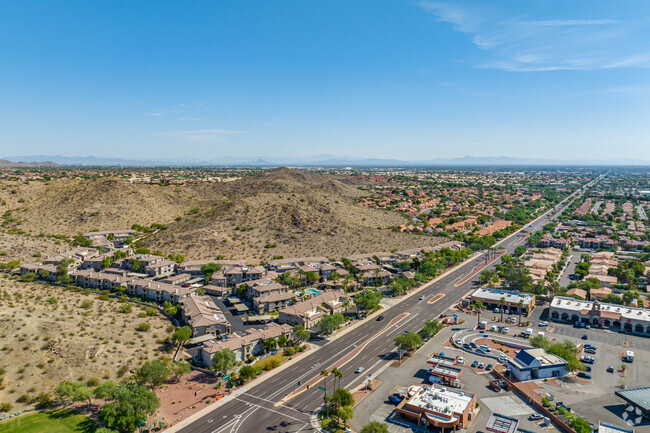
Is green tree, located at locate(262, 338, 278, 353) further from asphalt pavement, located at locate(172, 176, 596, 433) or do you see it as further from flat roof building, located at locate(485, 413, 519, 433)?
flat roof building, located at locate(485, 413, 519, 433)

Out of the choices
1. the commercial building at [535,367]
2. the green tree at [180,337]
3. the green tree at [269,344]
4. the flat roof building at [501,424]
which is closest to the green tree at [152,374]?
the green tree at [180,337]

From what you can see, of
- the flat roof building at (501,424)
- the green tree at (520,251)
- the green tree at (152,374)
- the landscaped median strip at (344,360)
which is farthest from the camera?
the green tree at (520,251)

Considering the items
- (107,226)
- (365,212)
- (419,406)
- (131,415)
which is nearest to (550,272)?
(419,406)

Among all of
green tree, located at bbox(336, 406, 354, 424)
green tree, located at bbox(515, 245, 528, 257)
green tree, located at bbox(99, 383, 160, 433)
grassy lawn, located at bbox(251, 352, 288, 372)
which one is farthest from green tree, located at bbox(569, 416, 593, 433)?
green tree, located at bbox(515, 245, 528, 257)

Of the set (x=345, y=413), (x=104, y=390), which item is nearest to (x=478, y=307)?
(x=345, y=413)

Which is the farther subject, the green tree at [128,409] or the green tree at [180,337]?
the green tree at [180,337]

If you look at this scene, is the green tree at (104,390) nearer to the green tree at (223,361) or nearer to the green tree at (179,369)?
the green tree at (179,369)
